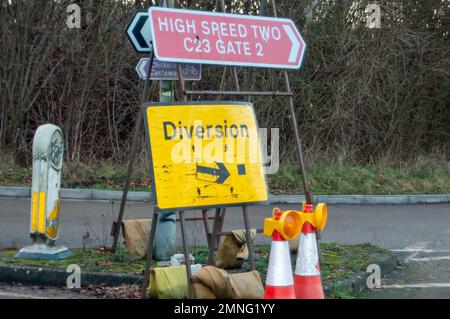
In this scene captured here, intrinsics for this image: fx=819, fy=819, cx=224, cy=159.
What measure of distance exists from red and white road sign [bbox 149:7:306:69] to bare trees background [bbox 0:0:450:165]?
9.83 m

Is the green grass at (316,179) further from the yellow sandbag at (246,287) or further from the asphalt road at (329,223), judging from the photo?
the yellow sandbag at (246,287)

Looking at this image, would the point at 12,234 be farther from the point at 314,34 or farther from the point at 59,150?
the point at 314,34

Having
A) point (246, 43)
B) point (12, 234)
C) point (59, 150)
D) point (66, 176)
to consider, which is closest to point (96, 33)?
point (66, 176)

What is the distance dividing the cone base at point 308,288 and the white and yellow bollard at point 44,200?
2598mm

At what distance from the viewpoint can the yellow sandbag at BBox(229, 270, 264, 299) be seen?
5.96 meters

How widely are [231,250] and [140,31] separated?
2303 millimetres

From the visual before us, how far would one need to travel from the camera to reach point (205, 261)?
765 cm

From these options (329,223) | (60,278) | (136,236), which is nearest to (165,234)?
(136,236)

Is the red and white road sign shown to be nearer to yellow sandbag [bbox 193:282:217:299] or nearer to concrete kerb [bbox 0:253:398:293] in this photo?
yellow sandbag [bbox 193:282:217:299]

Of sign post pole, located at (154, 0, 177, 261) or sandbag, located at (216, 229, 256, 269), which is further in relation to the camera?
sign post pole, located at (154, 0, 177, 261)

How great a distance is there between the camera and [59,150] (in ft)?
26.3

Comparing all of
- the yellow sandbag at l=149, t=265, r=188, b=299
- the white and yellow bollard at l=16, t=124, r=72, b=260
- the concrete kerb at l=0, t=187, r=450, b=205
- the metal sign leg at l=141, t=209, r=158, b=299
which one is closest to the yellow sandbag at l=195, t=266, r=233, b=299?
the yellow sandbag at l=149, t=265, r=188, b=299

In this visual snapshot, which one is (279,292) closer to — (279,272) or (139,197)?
(279,272)

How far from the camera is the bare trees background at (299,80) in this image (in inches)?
679
